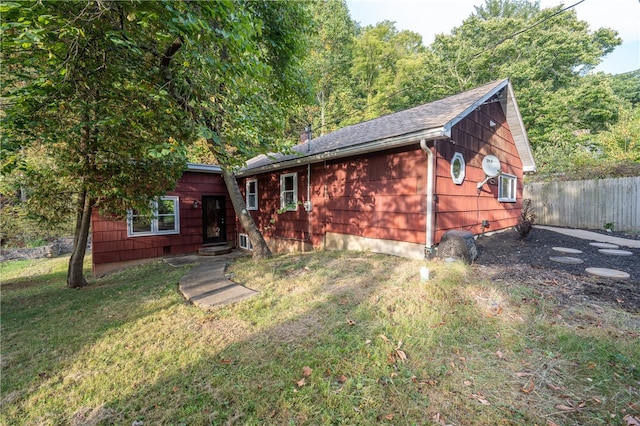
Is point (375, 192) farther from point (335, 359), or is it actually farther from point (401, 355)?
point (335, 359)

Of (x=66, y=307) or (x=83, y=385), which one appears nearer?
(x=83, y=385)

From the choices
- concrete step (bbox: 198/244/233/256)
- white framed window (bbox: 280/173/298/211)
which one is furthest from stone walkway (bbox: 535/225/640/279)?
concrete step (bbox: 198/244/233/256)

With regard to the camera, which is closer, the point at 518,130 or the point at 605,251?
the point at 605,251

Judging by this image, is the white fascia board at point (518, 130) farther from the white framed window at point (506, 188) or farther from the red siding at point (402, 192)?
the white framed window at point (506, 188)

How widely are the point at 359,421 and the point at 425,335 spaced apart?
4.37ft

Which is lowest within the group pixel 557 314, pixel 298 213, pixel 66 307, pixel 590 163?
pixel 66 307

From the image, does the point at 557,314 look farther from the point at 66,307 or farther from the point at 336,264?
the point at 66,307

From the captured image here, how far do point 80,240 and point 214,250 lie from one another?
4.28m

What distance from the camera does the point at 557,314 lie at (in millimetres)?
3100

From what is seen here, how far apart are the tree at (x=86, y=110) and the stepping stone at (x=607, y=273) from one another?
6.96 meters

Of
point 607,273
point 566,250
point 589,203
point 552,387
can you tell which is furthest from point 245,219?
point 589,203

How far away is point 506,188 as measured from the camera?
9156 millimetres

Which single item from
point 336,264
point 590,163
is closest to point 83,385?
point 336,264

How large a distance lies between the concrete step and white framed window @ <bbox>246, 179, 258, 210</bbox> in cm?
187
